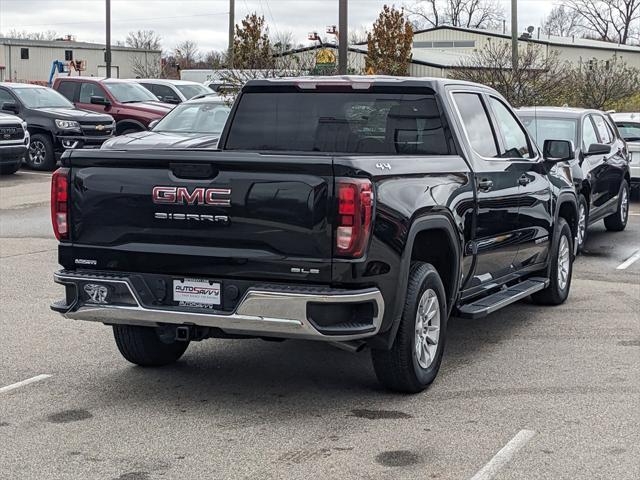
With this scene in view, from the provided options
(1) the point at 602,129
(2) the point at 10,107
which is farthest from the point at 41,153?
(1) the point at 602,129

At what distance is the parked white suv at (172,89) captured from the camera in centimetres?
2917

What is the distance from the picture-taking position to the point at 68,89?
26.9 meters

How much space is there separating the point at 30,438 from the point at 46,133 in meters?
18.4

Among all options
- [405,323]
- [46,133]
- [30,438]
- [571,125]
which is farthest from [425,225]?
[46,133]

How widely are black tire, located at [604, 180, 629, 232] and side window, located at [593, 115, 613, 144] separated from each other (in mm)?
847

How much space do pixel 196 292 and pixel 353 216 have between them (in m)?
1.01

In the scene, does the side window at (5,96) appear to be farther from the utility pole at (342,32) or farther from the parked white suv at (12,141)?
the utility pole at (342,32)

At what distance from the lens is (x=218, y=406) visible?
6328 millimetres

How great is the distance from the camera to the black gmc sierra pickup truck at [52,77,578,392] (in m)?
5.79

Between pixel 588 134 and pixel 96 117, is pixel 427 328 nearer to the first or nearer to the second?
pixel 588 134

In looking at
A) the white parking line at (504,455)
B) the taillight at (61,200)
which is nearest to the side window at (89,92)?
the taillight at (61,200)

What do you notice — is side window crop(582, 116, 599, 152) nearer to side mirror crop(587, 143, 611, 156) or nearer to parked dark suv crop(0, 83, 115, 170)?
side mirror crop(587, 143, 611, 156)

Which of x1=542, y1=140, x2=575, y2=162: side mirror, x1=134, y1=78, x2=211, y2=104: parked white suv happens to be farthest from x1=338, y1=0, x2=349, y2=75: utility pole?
x1=542, y1=140, x2=575, y2=162: side mirror

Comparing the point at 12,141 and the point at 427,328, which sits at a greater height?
the point at 12,141
